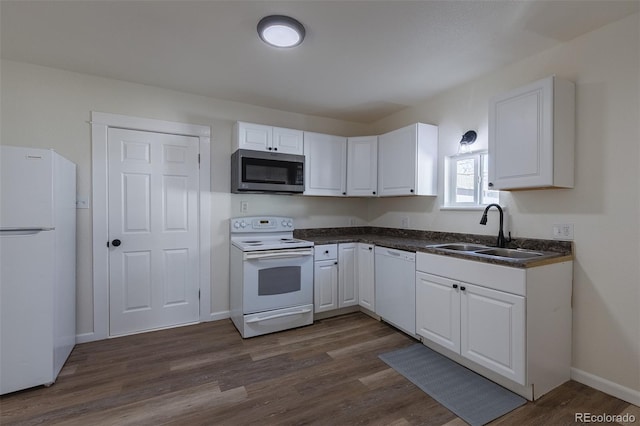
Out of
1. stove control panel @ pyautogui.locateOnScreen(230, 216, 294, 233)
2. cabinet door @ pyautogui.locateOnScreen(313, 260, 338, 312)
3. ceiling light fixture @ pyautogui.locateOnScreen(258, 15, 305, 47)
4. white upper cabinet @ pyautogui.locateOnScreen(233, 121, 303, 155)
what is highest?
ceiling light fixture @ pyautogui.locateOnScreen(258, 15, 305, 47)

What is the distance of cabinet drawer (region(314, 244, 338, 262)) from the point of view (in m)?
3.14

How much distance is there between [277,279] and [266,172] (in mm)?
1145

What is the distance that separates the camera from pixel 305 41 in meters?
2.11

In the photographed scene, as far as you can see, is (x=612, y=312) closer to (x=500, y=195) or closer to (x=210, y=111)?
(x=500, y=195)

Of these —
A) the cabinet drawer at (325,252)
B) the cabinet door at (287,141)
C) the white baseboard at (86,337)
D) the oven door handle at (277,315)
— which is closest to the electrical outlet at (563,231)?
the cabinet drawer at (325,252)

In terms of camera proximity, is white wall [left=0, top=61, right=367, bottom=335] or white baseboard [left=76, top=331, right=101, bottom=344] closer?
→ white wall [left=0, top=61, right=367, bottom=335]

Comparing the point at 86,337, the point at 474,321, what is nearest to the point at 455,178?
the point at 474,321

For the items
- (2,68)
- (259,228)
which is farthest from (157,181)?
(2,68)

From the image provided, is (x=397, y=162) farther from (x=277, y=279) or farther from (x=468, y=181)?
(x=277, y=279)

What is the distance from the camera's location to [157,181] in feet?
9.61

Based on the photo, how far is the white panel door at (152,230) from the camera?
9.06 ft

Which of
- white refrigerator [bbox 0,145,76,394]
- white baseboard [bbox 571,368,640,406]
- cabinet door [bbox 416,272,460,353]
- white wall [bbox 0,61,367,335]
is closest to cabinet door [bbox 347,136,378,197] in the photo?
white wall [bbox 0,61,367,335]

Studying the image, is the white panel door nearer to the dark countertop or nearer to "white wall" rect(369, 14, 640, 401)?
the dark countertop

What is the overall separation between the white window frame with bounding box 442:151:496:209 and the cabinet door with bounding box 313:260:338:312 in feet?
4.60
